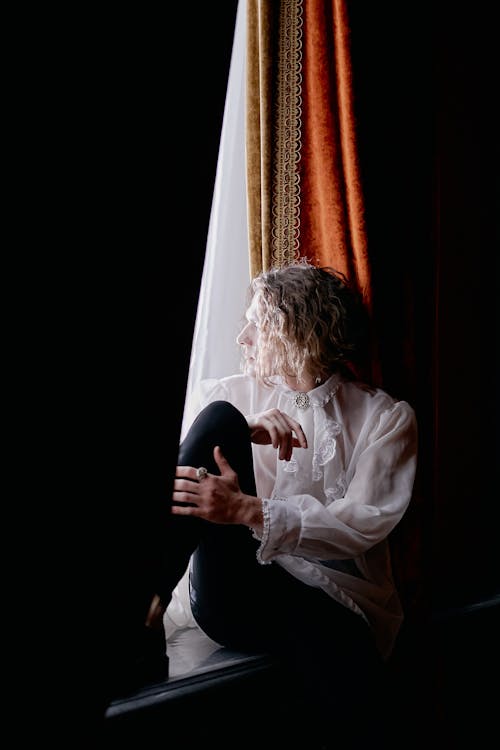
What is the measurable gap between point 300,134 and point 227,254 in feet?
1.01

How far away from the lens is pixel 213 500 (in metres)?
1.06

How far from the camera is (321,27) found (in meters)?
1.47

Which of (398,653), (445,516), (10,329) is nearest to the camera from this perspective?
(10,329)

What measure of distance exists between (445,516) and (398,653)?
48 cm

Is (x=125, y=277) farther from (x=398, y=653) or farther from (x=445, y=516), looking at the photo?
(x=445, y=516)

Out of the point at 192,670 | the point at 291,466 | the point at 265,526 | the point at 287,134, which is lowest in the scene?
the point at 192,670

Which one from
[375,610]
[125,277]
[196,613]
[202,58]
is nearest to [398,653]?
[375,610]

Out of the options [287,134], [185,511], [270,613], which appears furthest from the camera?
[287,134]

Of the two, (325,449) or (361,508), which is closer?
(361,508)

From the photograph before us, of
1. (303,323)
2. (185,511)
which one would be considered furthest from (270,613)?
(303,323)

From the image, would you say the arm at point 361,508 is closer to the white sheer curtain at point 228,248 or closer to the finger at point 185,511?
the finger at point 185,511

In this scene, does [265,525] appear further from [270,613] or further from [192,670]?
[192,670]

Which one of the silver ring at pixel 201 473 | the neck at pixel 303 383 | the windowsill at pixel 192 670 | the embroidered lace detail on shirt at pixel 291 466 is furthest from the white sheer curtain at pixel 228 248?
the windowsill at pixel 192 670

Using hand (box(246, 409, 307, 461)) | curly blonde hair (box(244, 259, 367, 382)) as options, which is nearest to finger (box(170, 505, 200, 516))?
hand (box(246, 409, 307, 461))
